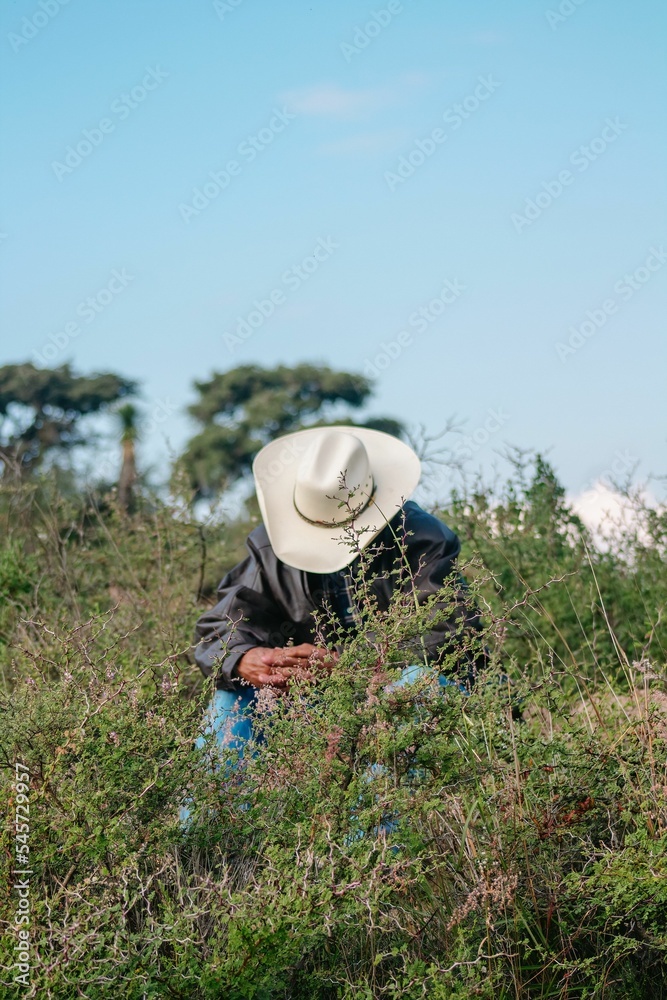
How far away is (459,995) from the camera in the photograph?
255 cm

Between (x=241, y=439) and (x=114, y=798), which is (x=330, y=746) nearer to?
(x=114, y=798)

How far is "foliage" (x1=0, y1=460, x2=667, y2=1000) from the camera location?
2545 millimetres

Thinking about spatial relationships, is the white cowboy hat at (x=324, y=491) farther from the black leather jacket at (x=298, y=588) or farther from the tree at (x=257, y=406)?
the tree at (x=257, y=406)

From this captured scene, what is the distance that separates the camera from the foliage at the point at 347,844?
2.54 m

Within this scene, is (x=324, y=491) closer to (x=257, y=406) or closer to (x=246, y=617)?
(x=246, y=617)

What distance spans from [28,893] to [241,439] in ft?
101

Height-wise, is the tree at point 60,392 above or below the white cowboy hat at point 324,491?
below

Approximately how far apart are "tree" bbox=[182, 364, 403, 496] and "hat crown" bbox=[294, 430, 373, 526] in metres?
28.2

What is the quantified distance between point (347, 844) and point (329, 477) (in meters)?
1.76

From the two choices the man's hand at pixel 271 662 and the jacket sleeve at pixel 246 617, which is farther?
the jacket sleeve at pixel 246 617

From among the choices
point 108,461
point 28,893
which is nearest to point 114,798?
point 28,893
